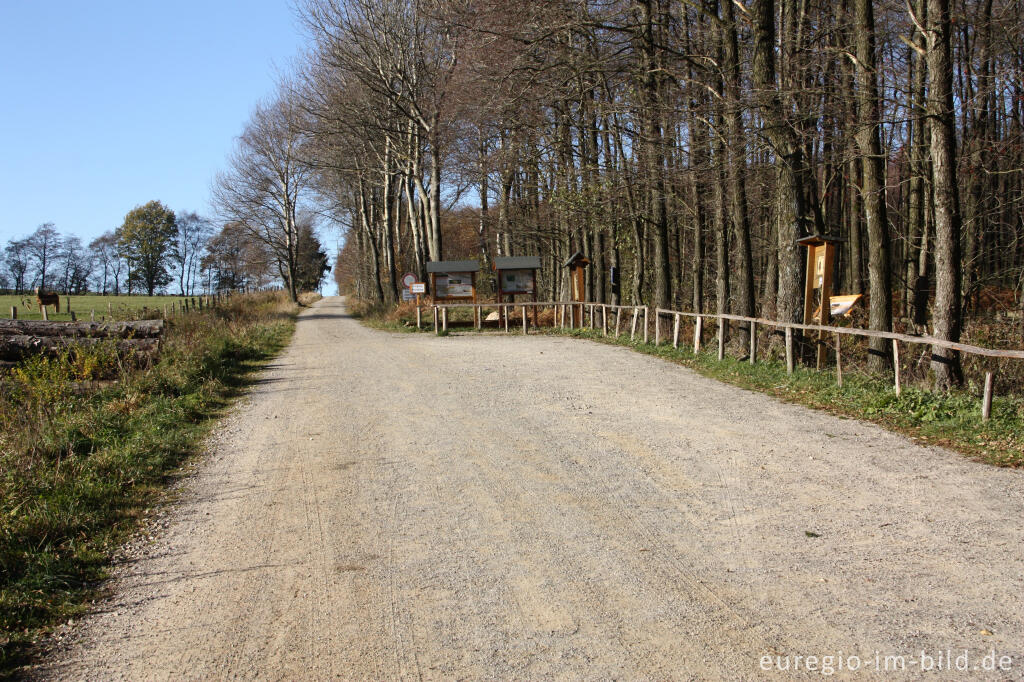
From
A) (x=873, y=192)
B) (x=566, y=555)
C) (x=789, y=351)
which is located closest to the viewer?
(x=566, y=555)

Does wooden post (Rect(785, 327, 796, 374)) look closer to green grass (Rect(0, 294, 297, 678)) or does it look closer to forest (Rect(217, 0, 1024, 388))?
forest (Rect(217, 0, 1024, 388))

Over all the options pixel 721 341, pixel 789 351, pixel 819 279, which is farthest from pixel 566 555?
pixel 721 341

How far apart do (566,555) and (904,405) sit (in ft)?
21.6

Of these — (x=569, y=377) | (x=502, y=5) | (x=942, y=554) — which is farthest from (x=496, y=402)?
(x=502, y=5)

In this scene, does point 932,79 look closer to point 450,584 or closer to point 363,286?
point 450,584

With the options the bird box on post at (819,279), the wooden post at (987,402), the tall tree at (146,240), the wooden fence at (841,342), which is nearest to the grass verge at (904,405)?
the wooden post at (987,402)

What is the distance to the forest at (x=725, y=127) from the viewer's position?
13.2 meters

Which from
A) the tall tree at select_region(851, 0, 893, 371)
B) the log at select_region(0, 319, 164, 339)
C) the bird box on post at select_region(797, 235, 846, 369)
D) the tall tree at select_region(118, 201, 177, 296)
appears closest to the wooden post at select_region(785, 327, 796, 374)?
the bird box on post at select_region(797, 235, 846, 369)

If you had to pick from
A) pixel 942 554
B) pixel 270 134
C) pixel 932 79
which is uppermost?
pixel 270 134

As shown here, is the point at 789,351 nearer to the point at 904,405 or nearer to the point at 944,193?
the point at 904,405

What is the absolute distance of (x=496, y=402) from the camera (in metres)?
11.5

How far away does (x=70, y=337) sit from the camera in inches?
569

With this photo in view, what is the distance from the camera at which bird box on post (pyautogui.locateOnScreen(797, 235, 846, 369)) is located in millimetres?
13664

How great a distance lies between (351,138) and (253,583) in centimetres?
3330
